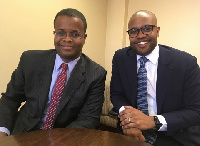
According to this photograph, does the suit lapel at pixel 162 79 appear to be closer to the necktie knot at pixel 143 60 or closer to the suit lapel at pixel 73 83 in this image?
the necktie knot at pixel 143 60

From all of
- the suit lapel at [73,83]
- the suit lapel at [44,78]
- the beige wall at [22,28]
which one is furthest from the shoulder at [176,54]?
the beige wall at [22,28]

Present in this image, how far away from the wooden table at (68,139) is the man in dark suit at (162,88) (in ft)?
1.17

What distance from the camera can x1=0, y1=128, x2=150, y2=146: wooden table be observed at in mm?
1095

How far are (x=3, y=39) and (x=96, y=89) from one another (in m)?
1.51

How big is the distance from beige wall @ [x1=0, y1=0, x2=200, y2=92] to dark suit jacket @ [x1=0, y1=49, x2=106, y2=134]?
38.9 inches

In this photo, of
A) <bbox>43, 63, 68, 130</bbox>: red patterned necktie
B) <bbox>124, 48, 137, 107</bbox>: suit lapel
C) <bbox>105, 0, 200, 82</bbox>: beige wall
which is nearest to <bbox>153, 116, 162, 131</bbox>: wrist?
<bbox>124, 48, 137, 107</bbox>: suit lapel

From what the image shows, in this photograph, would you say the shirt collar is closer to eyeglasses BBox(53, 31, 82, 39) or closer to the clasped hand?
the clasped hand

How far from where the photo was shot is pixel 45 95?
5.59 ft

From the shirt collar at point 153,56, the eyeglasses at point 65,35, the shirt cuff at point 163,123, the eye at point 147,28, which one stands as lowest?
the shirt cuff at point 163,123

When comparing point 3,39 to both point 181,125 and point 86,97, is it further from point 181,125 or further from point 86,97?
point 181,125

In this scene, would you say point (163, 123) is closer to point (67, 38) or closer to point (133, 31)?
point (133, 31)

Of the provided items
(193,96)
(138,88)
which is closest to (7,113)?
(138,88)

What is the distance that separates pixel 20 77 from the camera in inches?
70.3

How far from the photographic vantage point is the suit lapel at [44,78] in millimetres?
1694
